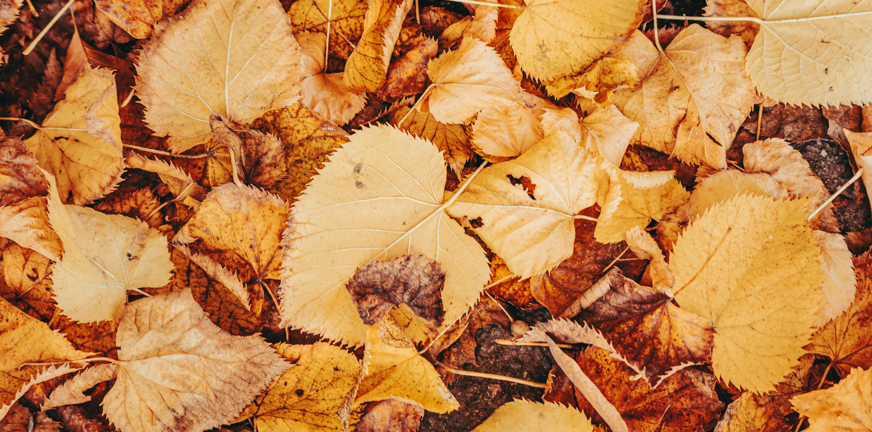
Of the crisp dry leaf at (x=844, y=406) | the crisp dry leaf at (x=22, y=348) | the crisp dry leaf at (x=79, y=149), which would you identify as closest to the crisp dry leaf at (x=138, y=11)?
the crisp dry leaf at (x=79, y=149)

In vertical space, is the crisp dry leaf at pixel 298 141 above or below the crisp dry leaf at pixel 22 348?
above

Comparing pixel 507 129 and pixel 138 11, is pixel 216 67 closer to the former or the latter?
pixel 138 11

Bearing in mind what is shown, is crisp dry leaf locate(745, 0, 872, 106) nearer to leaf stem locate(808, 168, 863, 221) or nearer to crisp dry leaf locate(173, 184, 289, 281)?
leaf stem locate(808, 168, 863, 221)

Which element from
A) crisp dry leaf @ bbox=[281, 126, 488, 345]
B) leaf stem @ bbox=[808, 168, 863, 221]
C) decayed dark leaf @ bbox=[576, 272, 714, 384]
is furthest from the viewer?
leaf stem @ bbox=[808, 168, 863, 221]

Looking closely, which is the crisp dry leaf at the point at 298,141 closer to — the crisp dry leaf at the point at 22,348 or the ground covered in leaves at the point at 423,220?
the ground covered in leaves at the point at 423,220

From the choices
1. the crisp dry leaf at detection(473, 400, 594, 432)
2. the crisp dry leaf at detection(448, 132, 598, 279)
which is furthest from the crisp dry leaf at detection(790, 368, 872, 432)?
the crisp dry leaf at detection(448, 132, 598, 279)

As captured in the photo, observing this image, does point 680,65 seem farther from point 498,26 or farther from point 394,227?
point 394,227

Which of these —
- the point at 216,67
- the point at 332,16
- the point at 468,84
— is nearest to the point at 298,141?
the point at 216,67
